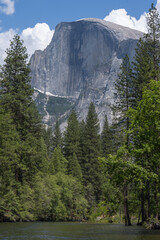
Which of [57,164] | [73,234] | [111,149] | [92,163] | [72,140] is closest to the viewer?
[73,234]

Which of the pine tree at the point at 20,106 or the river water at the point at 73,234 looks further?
the pine tree at the point at 20,106

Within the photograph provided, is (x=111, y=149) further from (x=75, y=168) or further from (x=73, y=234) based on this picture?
(x=75, y=168)

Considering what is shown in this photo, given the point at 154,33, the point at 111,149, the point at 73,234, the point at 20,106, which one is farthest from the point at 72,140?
the point at 73,234

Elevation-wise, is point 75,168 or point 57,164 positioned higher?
point 57,164

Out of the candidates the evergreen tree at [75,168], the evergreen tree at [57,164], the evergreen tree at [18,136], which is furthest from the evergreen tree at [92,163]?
the evergreen tree at [18,136]

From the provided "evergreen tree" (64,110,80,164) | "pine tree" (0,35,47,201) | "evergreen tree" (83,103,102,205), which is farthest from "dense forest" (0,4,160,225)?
"evergreen tree" (64,110,80,164)

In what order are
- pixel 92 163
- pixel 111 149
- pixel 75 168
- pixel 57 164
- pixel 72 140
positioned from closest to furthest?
pixel 111 149, pixel 57 164, pixel 75 168, pixel 92 163, pixel 72 140

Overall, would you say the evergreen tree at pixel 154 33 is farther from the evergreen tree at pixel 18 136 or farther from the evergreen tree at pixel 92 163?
the evergreen tree at pixel 92 163

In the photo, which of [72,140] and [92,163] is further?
[72,140]

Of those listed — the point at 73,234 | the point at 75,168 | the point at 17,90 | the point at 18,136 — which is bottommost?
the point at 73,234

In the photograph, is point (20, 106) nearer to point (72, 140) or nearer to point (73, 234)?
point (73, 234)

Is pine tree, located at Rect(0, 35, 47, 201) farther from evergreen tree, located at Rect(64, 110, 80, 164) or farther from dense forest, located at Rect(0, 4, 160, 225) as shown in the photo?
evergreen tree, located at Rect(64, 110, 80, 164)

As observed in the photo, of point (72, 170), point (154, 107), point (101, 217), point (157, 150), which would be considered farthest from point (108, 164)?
point (72, 170)

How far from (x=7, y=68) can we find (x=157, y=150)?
872 inches
